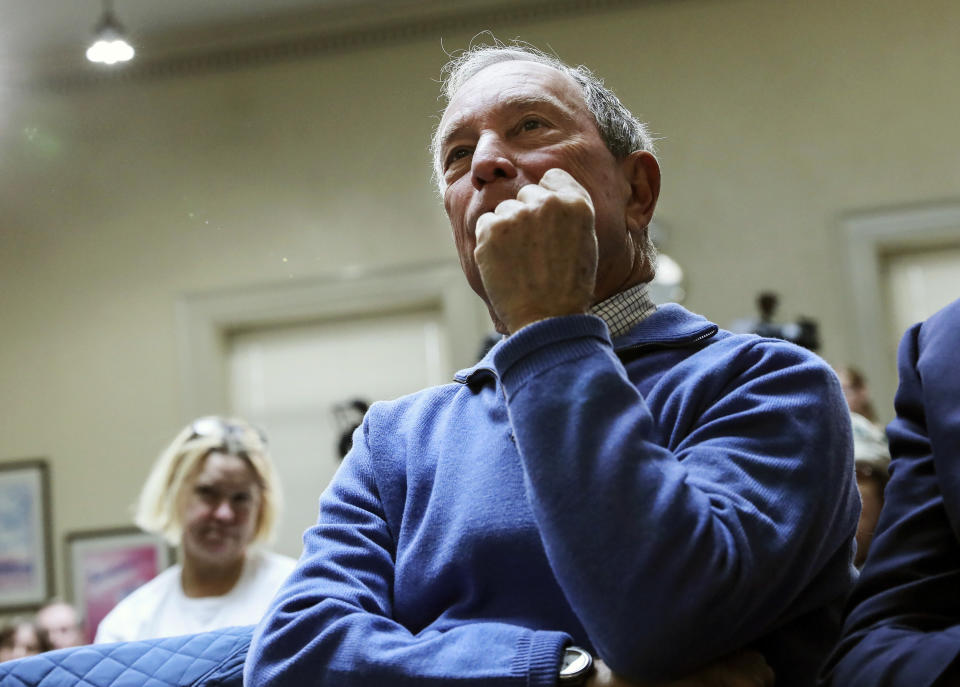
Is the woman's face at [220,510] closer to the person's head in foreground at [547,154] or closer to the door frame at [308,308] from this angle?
the door frame at [308,308]

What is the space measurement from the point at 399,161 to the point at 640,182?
3.07m

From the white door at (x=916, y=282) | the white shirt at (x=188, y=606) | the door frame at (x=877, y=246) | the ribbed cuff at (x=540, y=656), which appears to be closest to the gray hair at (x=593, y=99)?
the ribbed cuff at (x=540, y=656)

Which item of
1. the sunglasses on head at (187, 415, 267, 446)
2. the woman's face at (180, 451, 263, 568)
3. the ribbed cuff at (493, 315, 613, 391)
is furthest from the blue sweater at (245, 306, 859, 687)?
the sunglasses on head at (187, 415, 267, 446)

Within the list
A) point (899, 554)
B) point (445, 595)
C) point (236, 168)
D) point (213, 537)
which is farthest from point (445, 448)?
point (236, 168)

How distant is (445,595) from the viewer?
A: 1.04m

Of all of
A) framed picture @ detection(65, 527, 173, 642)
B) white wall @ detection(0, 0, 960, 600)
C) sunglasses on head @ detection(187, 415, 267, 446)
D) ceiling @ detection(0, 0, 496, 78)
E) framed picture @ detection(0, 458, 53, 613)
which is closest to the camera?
sunglasses on head @ detection(187, 415, 267, 446)

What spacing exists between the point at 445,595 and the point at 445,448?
14cm

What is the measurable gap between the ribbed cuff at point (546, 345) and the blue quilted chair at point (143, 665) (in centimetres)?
48

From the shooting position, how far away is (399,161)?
4.20m

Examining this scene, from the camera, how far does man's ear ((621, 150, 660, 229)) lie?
1192 millimetres

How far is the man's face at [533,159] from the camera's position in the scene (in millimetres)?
1101

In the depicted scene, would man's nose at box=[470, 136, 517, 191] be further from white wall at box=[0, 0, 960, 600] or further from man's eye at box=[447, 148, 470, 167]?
white wall at box=[0, 0, 960, 600]

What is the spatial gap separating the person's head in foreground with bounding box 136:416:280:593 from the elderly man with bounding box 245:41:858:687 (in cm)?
173

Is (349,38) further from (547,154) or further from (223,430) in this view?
(547,154)
